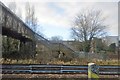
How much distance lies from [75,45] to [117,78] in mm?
44985

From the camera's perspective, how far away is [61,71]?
44.7 ft

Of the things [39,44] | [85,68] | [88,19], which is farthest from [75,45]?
[85,68]

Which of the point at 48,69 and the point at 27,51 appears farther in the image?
the point at 27,51

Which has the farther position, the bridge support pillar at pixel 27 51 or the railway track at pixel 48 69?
the bridge support pillar at pixel 27 51

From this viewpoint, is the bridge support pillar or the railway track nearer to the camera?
the railway track

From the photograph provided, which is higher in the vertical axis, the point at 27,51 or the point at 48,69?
the point at 27,51

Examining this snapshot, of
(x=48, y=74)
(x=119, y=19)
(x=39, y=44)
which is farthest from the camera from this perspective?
(x=39, y=44)

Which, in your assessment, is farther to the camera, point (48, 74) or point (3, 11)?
point (3, 11)

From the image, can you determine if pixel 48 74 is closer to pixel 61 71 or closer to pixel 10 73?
pixel 61 71

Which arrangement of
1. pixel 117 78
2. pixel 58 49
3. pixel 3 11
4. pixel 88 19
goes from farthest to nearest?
pixel 88 19
pixel 58 49
pixel 3 11
pixel 117 78

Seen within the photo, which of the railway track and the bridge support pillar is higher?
the bridge support pillar

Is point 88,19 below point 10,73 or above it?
above

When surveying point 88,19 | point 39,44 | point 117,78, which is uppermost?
point 88,19

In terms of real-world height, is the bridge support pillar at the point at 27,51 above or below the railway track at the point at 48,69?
above
